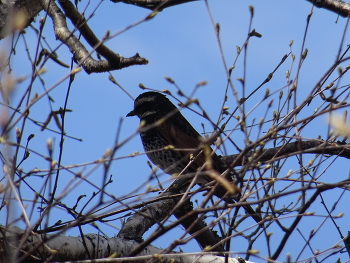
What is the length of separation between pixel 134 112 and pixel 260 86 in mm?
3475

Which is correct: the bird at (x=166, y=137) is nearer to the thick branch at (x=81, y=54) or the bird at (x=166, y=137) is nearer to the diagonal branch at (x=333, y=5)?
the thick branch at (x=81, y=54)

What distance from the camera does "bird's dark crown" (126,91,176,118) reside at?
7.35m

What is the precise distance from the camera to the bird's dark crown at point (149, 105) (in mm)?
7348

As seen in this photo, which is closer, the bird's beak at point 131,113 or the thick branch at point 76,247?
the thick branch at point 76,247

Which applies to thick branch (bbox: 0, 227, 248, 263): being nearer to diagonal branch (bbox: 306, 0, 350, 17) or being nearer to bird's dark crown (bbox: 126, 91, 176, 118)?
diagonal branch (bbox: 306, 0, 350, 17)

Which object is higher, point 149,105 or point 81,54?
point 149,105

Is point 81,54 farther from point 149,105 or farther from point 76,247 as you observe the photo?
point 149,105

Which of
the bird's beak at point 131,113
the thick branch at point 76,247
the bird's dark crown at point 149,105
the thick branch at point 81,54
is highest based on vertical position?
the bird's dark crown at point 149,105

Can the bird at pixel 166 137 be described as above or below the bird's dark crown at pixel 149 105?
below

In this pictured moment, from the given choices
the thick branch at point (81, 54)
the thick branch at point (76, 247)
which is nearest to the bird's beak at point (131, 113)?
the thick branch at point (81, 54)

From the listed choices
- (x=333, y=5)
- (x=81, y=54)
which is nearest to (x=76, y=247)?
(x=81, y=54)

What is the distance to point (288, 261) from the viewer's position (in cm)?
277

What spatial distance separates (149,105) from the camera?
24.5 ft

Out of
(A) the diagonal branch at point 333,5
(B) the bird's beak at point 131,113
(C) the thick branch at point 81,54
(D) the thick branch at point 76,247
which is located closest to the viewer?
(D) the thick branch at point 76,247
